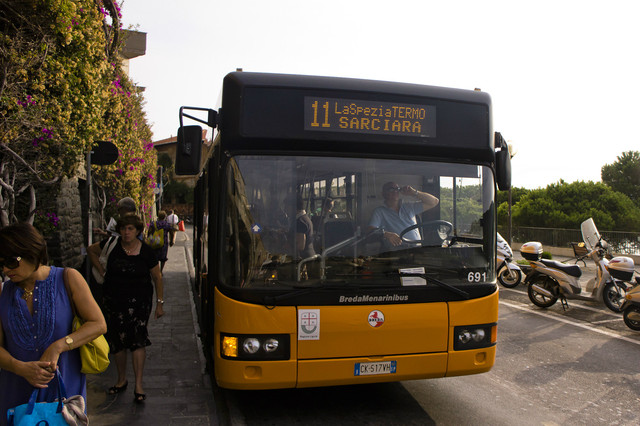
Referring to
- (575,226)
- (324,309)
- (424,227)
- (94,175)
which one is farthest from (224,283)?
(575,226)

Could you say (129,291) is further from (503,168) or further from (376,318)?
(503,168)

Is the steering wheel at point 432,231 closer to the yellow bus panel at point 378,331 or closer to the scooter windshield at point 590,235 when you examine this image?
the yellow bus panel at point 378,331

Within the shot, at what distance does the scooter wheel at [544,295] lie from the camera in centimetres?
1042

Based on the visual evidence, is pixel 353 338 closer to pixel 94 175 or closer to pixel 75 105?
pixel 75 105

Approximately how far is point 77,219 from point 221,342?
887 centimetres

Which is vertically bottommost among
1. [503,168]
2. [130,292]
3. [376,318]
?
[376,318]

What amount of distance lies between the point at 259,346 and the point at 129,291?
147cm

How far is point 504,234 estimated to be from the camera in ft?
99.8

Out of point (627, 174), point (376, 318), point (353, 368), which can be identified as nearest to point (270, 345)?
point (353, 368)

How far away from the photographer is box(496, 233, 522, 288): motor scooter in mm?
13086

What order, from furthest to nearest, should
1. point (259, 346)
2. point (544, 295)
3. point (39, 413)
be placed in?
point (544, 295) → point (259, 346) → point (39, 413)

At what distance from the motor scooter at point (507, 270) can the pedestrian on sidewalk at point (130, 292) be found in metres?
9.76

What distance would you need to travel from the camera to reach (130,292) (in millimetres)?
4992

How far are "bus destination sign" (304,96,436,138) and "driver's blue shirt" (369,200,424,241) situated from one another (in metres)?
0.63
